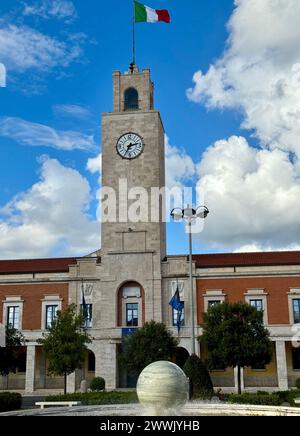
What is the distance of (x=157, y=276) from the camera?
1907 inches

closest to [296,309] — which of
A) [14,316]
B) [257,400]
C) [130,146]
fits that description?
[130,146]

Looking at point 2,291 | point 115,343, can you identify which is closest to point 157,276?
point 115,343

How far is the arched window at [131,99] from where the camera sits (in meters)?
53.7

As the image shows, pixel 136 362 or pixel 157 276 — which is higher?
pixel 157 276

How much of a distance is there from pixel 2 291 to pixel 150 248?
13.4 m

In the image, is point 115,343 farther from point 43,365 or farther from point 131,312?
point 43,365

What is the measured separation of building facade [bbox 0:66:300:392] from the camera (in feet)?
154

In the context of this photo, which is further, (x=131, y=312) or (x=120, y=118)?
(x=120, y=118)

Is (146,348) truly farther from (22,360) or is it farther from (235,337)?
(22,360)

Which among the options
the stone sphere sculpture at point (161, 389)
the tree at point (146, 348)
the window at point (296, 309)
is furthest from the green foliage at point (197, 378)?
the window at point (296, 309)

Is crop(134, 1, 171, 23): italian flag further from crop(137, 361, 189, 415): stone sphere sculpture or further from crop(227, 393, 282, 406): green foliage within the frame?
crop(137, 361, 189, 415): stone sphere sculpture

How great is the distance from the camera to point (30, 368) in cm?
4794

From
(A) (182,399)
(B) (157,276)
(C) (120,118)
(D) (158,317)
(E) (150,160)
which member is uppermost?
(C) (120,118)

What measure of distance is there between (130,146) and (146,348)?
65.7 feet
